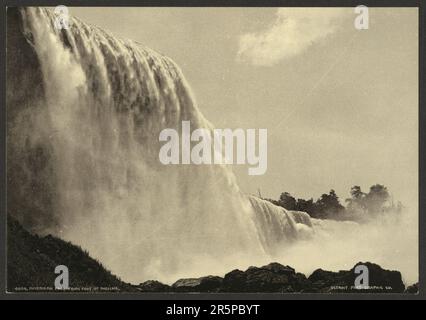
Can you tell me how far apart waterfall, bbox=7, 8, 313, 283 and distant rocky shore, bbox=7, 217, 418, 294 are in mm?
96

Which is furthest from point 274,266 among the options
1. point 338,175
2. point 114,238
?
point 114,238

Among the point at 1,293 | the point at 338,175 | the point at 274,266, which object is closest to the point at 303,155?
the point at 338,175

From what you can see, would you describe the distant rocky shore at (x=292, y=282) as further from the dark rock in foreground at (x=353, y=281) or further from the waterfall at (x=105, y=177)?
the waterfall at (x=105, y=177)

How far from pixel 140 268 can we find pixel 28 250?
1.04 m

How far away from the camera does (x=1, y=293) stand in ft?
24.3

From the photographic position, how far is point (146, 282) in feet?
24.2

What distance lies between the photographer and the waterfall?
7.37m

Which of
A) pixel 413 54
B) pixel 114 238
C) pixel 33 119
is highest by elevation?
pixel 413 54

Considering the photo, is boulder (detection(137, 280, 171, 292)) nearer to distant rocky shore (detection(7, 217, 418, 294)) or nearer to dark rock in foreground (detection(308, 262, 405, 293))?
distant rocky shore (detection(7, 217, 418, 294))

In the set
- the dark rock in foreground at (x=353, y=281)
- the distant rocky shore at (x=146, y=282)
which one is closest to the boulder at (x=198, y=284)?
the distant rocky shore at (x=146, y=282)

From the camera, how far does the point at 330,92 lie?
7.40 metres

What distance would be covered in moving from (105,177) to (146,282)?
1029mm

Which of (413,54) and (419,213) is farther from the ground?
(413,54)

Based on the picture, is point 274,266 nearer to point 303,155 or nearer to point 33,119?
point 303,155
